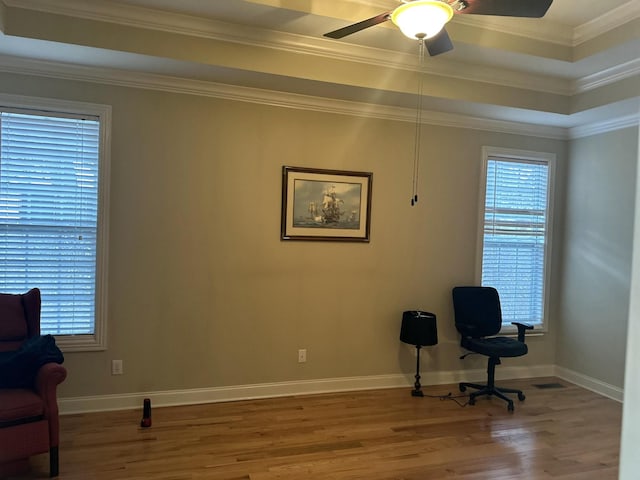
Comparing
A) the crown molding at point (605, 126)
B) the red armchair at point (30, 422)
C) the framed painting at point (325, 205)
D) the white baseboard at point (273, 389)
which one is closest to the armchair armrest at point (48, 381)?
the red armchair at point (30, 422)

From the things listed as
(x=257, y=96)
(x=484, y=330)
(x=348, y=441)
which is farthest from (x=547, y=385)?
(x=257, y=96)

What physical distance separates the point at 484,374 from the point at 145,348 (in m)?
3.31

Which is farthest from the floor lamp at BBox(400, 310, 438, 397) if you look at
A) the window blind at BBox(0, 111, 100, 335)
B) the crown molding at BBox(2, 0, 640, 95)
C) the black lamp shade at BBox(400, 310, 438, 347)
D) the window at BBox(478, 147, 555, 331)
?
the window blind at BBox(0, 111, 100, 335)

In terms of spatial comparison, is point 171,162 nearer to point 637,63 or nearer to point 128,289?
point 128,289

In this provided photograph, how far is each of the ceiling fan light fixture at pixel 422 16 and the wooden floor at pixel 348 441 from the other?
2.53 meters

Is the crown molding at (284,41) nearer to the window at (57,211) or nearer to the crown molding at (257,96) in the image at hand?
the crown molding at (257,96)

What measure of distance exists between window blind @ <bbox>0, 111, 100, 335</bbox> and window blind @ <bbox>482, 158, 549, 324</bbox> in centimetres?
370

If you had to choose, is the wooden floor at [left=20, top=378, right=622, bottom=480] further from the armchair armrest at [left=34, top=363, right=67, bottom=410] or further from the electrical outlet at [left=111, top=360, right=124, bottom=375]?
the armchair armrest at [left=34, top=363, right=67, bottom=410]

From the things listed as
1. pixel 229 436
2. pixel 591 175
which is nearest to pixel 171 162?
pixel 229 436

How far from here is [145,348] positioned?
3666 millimetres

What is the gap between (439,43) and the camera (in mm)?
2508

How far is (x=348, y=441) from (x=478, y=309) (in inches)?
75.0

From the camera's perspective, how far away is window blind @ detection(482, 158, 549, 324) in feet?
15.3

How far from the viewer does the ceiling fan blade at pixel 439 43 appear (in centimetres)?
242
